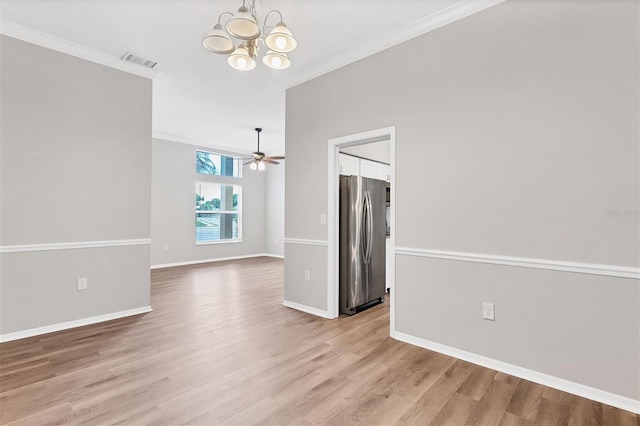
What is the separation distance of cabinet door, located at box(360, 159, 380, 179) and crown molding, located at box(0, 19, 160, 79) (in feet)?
9.89

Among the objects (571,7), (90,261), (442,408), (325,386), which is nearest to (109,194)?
(90,261)

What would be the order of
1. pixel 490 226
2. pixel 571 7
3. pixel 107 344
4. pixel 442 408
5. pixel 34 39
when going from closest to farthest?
pixel 442 408 < pixel 571 7 < pixel 490 226 < pixel 107 344 < pixel 34 39

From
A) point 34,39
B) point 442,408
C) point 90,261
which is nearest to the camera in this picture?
point 442,408

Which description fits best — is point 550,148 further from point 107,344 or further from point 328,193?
point 107,344

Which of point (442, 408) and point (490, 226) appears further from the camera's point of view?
point (490, 226)

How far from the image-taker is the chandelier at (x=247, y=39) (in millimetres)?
2092

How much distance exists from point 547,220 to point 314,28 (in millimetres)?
2620

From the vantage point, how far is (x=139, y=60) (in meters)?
3.55

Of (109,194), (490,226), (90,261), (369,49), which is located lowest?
(90,261)

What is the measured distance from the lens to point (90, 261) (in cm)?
345

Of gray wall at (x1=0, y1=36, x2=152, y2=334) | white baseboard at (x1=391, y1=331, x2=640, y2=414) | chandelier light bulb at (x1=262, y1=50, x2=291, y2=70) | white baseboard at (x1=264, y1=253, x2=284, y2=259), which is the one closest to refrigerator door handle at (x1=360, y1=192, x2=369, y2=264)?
white baseboard at (x1=391, y1=331, x2=640, y2=414)

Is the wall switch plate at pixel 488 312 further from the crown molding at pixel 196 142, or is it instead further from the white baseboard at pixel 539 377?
the crown molding at pixel 196 142

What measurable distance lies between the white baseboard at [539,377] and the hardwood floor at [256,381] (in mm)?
57

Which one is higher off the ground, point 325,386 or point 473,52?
point 473,52
